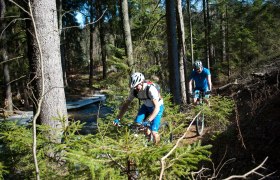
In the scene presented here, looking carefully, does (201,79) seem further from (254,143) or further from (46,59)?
(46,59)

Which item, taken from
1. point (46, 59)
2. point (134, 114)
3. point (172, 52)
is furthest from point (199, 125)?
point (46, 59)

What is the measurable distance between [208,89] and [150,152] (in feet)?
22.4

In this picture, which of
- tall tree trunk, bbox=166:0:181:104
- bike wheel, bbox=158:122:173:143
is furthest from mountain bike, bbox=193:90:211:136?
bike wheel, bbox=158:122:173:143

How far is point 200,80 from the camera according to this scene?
9.12 m

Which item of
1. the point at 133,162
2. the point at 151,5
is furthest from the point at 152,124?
the point at 151,5

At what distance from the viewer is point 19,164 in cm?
371

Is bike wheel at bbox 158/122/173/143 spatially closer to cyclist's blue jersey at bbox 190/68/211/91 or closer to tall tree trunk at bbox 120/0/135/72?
cyclist's blue jersey at bbox 190/68/211/91

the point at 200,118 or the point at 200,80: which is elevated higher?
the point at 200,80

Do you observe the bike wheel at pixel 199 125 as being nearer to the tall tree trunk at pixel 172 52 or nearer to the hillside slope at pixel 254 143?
the hillside slope at pixel 254 143

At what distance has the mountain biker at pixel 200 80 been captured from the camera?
871 cm

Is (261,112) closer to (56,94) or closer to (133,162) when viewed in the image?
(56,94)

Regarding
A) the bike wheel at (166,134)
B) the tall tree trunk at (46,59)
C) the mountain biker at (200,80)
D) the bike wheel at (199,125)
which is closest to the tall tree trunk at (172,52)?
the bike wheel at (199,125)

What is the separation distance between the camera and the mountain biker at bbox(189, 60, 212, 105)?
8.71 m

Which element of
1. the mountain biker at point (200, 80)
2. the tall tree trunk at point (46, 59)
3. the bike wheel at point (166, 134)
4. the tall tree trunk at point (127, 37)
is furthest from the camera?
the tall tree trunk at point (127, 37)
